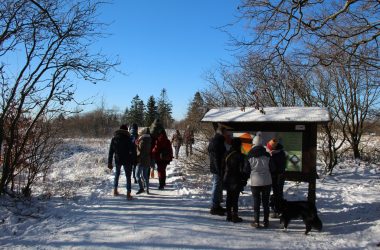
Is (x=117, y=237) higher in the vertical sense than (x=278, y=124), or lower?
lower

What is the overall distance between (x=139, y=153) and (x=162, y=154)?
73 centimetres

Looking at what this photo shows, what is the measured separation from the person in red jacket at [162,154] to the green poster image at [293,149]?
11.4 feet

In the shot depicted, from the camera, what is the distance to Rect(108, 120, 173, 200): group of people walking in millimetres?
A: 9180

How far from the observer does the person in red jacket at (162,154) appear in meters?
10.6

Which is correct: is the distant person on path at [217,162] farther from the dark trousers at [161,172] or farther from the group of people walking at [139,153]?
the dark trousers at [161,172]

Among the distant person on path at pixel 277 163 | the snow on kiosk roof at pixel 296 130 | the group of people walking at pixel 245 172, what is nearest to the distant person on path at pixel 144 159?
the snow on kiosk roof at pixel 296 130

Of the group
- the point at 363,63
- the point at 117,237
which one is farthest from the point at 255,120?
the point at 117,237

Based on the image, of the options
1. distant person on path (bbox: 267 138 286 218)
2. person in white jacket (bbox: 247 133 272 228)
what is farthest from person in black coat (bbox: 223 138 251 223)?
distant person on path (bbox: 267 138 286 218)

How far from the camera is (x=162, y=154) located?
10.5 meters

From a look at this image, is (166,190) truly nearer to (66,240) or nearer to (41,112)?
(41,112)

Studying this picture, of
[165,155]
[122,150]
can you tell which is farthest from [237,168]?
[165,155]

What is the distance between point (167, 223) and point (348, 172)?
10.1m

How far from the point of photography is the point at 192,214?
772cm

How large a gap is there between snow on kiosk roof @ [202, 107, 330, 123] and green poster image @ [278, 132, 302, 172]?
1.46 feet
